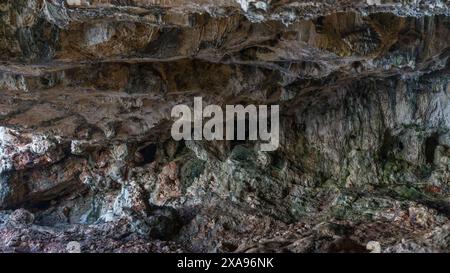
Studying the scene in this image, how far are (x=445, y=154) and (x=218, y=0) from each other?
6317 mm

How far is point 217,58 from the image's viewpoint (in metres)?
6.50

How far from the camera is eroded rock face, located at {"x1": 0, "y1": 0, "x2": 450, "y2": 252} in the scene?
5.00 metres

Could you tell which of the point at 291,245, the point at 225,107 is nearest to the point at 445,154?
the point at 291,245

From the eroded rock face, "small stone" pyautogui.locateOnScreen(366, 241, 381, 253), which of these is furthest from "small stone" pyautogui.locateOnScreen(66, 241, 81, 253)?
"small stone" pyautogui.locateOnScreen(366, 241, 381, 253)

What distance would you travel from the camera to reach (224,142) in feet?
34.7

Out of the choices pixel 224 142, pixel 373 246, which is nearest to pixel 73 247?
pixel 224 142

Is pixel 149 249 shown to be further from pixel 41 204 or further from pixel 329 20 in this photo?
pixel 329 20

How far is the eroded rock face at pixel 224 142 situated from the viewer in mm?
5004

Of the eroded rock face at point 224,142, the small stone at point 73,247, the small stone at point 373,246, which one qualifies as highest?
the eroded rock face at point 224,142

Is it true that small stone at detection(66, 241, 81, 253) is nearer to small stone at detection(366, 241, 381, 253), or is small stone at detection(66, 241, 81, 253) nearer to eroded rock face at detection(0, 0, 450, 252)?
eroded rock face at detection(0, 0, 450, 252)

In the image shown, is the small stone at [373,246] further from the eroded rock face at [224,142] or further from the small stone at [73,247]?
the small stone at [73,247]

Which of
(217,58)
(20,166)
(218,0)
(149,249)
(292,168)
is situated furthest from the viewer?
(20,166)

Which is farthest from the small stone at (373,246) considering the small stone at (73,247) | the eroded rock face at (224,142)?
the small stone at (73,247)
